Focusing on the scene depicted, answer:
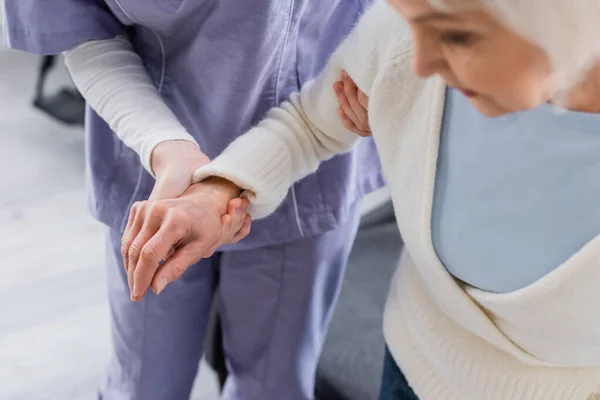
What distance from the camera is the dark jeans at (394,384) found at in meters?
0.78

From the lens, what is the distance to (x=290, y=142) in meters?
0.71

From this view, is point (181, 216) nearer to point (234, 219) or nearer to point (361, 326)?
point (234, 219)

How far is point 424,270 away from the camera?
651mm

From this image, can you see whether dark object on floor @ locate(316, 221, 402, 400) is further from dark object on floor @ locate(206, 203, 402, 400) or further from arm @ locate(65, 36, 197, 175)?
arm @ locate(65, 36, 197, 175)

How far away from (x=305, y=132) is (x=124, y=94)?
190 mm

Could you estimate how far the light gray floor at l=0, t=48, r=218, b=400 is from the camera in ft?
4.38

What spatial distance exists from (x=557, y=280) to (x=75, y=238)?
54.0 inches

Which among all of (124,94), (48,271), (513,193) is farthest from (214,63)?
(48,271)

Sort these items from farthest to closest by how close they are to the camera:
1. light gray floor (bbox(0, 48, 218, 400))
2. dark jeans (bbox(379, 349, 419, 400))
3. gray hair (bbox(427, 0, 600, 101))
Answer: light gray floor (bbox(0, 48, 218, 400)) < dark jeans (bbox(379, 349, 419, 400)) < gray hair (bbox(427, 0, 600, 101))

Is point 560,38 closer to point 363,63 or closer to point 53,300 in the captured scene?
point 363,63

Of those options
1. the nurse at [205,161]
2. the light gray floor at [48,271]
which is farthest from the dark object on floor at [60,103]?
the nurse at [205,161]

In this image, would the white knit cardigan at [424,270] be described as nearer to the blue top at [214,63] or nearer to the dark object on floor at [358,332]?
the blue top at [214,63]

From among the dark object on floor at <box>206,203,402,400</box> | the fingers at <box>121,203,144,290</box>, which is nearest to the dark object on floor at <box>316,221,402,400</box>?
the dark object on floor at <box>206,203,402,400</box>

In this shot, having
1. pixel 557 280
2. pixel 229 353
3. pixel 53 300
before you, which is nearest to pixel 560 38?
pixel 557 280
